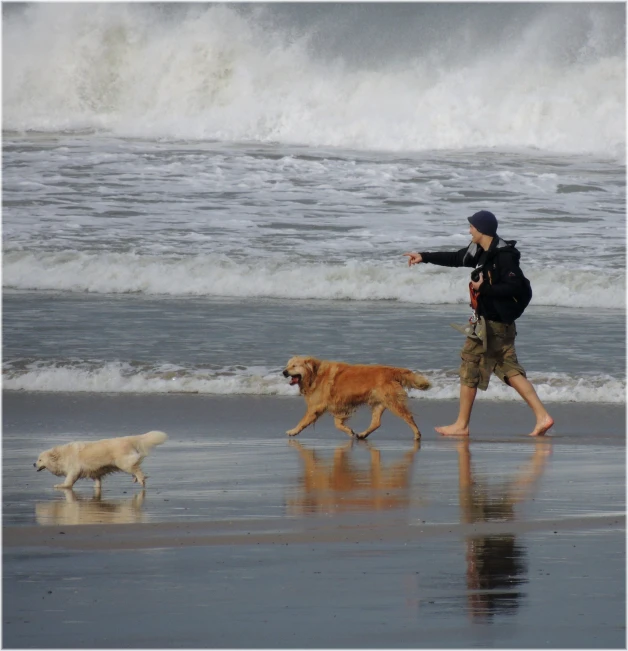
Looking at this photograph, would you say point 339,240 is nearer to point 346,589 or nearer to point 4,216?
point 4,216

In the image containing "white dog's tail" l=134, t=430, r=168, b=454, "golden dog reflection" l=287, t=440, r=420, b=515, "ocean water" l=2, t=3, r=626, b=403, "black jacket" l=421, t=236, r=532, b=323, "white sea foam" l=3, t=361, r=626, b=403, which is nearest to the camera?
"golden dog reflection" l=287, t=440, r=420, b=515

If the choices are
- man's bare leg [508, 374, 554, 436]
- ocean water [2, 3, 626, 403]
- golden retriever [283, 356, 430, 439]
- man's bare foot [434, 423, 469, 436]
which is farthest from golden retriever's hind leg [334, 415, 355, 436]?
ocean water [2, 3, 626, 403]

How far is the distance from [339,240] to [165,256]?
104 inches

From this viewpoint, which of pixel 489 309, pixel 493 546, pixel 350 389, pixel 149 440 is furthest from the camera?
pixel 350 389

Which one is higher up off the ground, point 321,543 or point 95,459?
point 95,459

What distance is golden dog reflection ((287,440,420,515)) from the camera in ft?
18.8

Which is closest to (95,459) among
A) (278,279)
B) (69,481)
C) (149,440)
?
Result: (69,481)

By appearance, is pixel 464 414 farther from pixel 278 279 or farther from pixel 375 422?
pixel 278 279

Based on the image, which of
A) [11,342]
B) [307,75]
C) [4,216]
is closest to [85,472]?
[11,342]

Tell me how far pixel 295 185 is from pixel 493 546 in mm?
15542

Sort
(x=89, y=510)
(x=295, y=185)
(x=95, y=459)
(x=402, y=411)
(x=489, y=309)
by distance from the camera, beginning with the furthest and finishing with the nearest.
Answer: (x=295, y=185)
(x=402, y=411)
(x=489, y=309)
(x=95, y=459)
(x=89, y=510)

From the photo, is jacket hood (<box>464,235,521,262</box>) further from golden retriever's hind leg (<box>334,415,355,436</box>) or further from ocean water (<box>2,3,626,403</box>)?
ocean water (<box>2,3,626,403</box>)

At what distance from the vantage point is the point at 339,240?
16.8 m

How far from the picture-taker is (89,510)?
572cm
